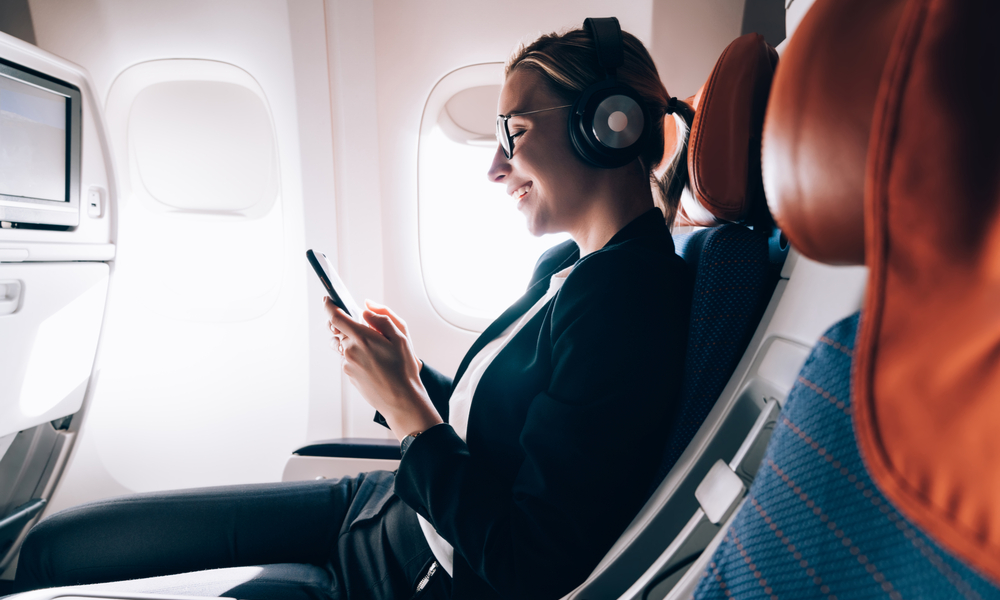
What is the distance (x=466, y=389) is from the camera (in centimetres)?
109

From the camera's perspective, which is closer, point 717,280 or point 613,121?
point 717,280

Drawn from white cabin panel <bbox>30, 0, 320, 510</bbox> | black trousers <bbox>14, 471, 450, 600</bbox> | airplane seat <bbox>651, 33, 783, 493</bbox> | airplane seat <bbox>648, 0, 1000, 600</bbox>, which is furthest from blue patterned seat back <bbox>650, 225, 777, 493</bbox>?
white cabin panel <bbox>30, 0, 320, 510</bbox>

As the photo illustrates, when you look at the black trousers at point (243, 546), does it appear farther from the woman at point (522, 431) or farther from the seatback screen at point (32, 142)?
the seatback screen at point (32, 142)

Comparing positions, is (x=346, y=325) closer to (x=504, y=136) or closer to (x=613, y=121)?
(x=504, y=136)

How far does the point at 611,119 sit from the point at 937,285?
2.49 ft

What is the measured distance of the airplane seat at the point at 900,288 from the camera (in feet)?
0.68

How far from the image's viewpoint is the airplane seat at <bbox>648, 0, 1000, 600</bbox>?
0.68 feet

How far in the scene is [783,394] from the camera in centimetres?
61

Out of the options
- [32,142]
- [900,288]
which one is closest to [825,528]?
[900,288]

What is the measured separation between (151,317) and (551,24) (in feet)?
7.16

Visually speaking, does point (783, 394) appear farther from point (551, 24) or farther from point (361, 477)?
point (551, 24)

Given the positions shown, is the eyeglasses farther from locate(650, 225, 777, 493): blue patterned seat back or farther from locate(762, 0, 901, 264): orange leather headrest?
locate(762, 0, 901, 264): orange leather headrest

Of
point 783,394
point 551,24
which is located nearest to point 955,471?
point 783,394

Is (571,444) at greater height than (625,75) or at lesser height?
lesser
